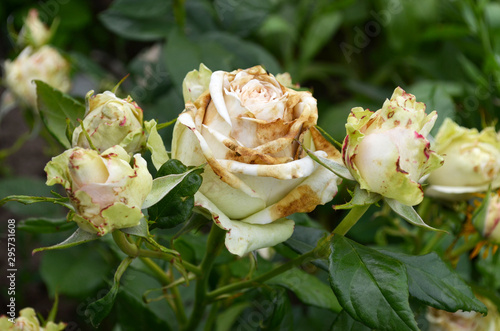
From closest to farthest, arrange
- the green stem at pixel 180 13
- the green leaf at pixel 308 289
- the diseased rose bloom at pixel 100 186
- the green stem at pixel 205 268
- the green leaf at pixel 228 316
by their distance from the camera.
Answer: the diseased rose bloom at pixel 100 186, the green stem at pixel 205 268, the green leaf at pixel 308 289, the green leaf at pixel 228 316, the green stem at pixel 180 13

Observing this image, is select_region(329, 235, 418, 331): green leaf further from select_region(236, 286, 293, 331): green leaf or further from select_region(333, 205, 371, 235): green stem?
select_region(236, 286, 293, 331): green leaf

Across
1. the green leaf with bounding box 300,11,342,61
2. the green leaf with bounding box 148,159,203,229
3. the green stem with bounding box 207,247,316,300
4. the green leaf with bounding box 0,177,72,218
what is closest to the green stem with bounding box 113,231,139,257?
the green leaf with bounding box 148,159,203,229

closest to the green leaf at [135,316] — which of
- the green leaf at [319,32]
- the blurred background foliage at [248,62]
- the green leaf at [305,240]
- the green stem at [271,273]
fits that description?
the blurred background foliage at [248,62]

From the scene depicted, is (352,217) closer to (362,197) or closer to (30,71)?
(362,197)

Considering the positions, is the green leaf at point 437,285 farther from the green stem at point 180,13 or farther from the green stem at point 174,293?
the green stem at point 180,13

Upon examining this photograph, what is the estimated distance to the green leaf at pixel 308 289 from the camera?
0.59 meters

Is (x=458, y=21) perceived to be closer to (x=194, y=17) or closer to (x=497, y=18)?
(x=497, y=18)

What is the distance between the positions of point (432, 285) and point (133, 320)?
1.15ft

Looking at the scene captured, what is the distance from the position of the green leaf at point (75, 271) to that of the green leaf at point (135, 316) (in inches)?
13.3

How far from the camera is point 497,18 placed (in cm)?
100

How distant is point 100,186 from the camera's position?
1.23ft

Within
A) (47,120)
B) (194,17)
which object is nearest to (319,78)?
(194,17)

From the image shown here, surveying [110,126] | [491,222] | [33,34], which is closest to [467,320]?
[491,222]

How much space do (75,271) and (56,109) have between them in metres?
0.54
